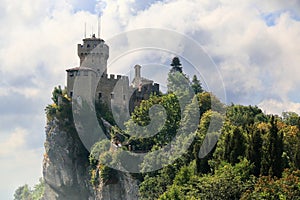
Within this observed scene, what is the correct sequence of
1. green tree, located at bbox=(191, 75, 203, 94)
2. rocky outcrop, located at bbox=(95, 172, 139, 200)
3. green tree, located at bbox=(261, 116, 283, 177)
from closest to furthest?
green tree, located at bbox=(261, 116, 283, 177), rocky outcrop, located at bbox=(95, 172, 139, 200), green tree, located at bbox=(191, 75, 203, 94)

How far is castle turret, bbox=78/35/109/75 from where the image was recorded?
78.3m

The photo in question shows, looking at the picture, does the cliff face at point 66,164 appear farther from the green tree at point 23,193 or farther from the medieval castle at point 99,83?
the green tree at point 23,193

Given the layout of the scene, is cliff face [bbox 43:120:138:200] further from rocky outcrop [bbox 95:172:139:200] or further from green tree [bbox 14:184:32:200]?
green tree [bbox 14:184:32:200]

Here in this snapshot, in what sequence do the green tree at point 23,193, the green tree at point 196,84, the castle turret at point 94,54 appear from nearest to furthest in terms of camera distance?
the castle turret at point 94,54
the green tree at point 196,84
the green tree at point 23,193

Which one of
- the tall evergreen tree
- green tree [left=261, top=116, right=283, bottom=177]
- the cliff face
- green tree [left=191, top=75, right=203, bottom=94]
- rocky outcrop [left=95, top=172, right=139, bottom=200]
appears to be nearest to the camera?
green tree [left=261, top=116, right=283, bottom=177]

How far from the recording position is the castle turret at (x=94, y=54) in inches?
3083

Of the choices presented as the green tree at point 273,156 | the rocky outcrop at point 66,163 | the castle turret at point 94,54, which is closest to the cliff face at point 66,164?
the rocky outcrop at point 66,163

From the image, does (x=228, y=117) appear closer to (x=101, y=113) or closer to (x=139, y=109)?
(x=139, y=109)

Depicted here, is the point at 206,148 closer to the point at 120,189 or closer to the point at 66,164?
the point at 120,189

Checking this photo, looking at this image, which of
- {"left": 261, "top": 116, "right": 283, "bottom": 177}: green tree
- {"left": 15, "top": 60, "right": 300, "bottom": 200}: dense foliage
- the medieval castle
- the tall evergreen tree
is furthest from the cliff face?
{"left": 261, "top": 116, "right": 283, "bottom": 177}: green tree

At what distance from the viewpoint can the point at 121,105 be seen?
76.0 m

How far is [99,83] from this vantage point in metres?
76.4

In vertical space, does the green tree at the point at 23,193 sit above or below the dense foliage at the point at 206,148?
above

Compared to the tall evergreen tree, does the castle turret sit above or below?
above
